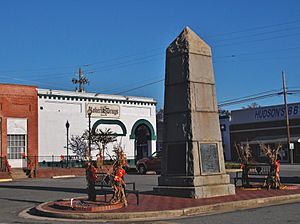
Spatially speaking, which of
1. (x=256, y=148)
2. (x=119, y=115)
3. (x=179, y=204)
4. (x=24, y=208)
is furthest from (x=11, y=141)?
(x=256, y=148)

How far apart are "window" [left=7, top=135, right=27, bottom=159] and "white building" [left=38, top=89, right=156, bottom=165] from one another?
5.20 ft

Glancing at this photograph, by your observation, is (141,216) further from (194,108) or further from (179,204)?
(194,108)

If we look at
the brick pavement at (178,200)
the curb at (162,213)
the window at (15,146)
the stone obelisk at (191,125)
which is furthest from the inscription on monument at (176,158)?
the window at (15,146)

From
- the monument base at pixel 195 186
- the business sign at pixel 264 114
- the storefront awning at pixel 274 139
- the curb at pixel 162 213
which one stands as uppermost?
the business sign at pixel 264 114

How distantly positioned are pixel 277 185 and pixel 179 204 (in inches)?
231

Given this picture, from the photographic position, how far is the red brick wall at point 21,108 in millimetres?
39688

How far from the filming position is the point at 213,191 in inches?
637

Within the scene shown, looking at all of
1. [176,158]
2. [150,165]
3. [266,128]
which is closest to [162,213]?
[176,158]

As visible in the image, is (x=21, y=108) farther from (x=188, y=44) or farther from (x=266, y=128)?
(x=266, y=128)

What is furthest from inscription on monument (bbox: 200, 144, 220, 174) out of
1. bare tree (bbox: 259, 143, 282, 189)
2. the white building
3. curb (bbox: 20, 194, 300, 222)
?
the white building

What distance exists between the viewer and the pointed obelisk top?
54.9 feet

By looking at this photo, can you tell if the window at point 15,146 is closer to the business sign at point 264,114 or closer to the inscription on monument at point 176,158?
the inscription on monument at point 176,158

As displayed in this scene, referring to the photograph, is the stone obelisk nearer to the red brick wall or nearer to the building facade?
the red brick wall

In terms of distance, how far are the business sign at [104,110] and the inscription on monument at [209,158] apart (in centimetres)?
2989
